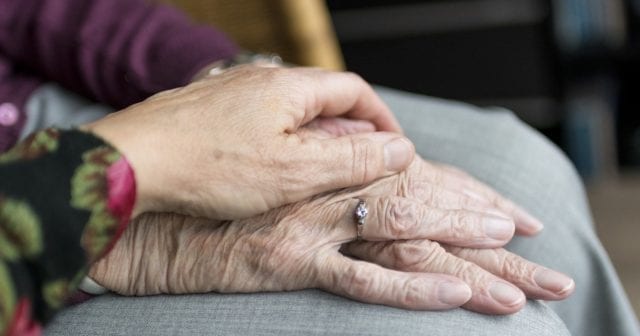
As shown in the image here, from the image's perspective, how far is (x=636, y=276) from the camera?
1821mm

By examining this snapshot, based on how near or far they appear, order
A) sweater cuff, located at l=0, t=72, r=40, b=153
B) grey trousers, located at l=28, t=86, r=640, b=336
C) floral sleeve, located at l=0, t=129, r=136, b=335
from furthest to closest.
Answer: sweater cuff, located at l=0, t=72, r=40, b=153, grey trousers, located at l=28, t=86, r=640, b=336, floral sleeve, located at l=0, t=129, r=136, b=335

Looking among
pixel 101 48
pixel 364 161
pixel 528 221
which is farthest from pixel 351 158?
pixel 101 48

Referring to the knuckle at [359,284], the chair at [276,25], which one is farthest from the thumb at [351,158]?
the chair at [276,25]

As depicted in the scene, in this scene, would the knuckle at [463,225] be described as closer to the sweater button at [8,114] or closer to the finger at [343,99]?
the finger at [343,99]

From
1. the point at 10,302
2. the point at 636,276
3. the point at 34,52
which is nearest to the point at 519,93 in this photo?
the point at 636,276

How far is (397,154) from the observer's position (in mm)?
857

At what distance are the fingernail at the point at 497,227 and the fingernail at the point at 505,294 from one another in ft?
0.25

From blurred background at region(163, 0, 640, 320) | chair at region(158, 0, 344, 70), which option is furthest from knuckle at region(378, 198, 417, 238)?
blurred background at region(163, 0, 640, 320)

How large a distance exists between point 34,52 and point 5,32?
0.04 meters

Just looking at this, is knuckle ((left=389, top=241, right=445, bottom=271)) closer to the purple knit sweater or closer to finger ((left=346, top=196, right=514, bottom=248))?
finger ((left=346, top=196, right=514, bottom=248))

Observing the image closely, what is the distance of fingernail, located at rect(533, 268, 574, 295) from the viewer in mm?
817

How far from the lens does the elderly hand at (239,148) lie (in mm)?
761

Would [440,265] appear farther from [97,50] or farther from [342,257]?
[97,50]

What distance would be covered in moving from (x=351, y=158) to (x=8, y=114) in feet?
1.40
